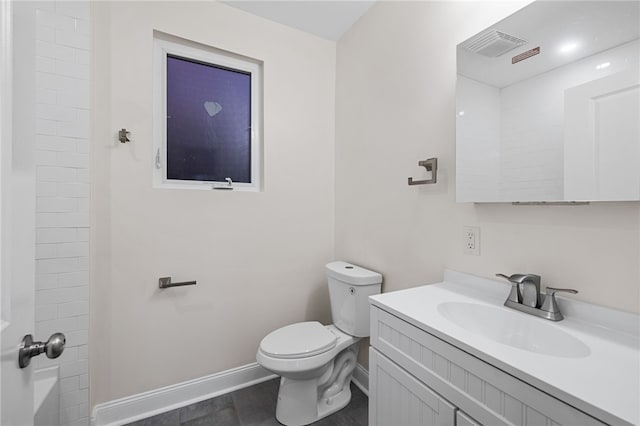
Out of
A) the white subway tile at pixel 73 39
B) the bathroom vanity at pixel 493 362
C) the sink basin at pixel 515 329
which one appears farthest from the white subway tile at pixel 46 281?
the sink basin at pixel 515 329

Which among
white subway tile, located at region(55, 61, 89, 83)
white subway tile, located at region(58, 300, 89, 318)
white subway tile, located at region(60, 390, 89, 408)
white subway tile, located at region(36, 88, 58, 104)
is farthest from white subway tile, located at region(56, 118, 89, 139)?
white subway tile, located at region(60, 390, 89, 408)

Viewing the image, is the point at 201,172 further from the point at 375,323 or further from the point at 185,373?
the point at 375,323

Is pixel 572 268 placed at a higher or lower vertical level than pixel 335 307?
higher

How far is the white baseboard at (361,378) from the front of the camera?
1.80 metres

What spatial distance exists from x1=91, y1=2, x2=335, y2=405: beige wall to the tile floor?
0.17m

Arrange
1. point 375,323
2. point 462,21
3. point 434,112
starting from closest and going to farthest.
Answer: point 375,323
point 462,21
point 434,112

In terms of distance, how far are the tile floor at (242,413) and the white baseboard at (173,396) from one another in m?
0.04

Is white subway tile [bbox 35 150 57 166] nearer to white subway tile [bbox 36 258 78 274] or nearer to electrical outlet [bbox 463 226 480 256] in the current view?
white subway tile [bbox 36 258 78 274]

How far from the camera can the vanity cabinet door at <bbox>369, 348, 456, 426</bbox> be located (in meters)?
0.84

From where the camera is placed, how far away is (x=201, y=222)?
1.71 meters

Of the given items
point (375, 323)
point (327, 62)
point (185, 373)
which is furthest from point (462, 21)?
point (185, 373)

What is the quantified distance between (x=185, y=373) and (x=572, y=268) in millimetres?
1981

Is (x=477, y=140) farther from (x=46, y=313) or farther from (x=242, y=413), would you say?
(x=46, y=313)

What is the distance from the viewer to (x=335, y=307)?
177cm
